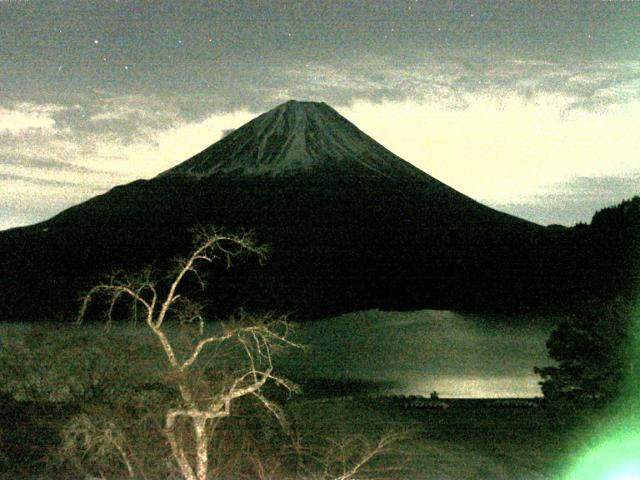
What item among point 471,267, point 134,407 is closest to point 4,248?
point 471,267

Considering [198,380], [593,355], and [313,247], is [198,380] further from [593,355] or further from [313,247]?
[313,247]

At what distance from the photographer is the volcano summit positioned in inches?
2264

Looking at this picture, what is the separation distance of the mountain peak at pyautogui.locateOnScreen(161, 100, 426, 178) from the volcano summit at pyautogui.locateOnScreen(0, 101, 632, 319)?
0.14 meters

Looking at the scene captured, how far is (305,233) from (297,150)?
11.9 meters

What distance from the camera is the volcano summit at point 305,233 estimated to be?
57.5m

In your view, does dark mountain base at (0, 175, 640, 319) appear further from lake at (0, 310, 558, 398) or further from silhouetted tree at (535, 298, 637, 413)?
silhouetted tree at (535, 298, 637, 413)

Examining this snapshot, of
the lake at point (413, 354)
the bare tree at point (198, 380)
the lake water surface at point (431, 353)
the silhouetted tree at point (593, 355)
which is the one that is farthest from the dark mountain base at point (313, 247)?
the bare tree at point (198, 380)

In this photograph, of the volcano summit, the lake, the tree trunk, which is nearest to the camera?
the tree trunk

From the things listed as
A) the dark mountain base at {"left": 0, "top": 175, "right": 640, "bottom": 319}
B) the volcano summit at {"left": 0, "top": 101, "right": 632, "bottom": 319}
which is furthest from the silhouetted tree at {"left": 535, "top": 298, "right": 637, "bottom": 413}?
the volcano summit at {"left": 0, "top": 101, "right": 632, "bottom": 319}

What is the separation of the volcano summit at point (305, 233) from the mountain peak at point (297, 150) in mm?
144

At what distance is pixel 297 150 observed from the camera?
79.8 meters

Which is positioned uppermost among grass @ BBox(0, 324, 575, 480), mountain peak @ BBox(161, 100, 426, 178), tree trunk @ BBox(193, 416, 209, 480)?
mountain peak @ BBox(161, 100, 426, 178)

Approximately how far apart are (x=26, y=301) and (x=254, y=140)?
30860 mm

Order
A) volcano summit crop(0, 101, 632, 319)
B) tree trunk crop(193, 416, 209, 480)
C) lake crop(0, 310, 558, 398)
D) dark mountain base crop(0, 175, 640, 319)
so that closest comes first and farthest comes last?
tree trunk crop(193, 416, 209, 480) → lake crop(0, 310, 558, 398) → dark mountain base crop(0, 175, 640, 319) → volcano summit crop(0, 101, 632, 319)
